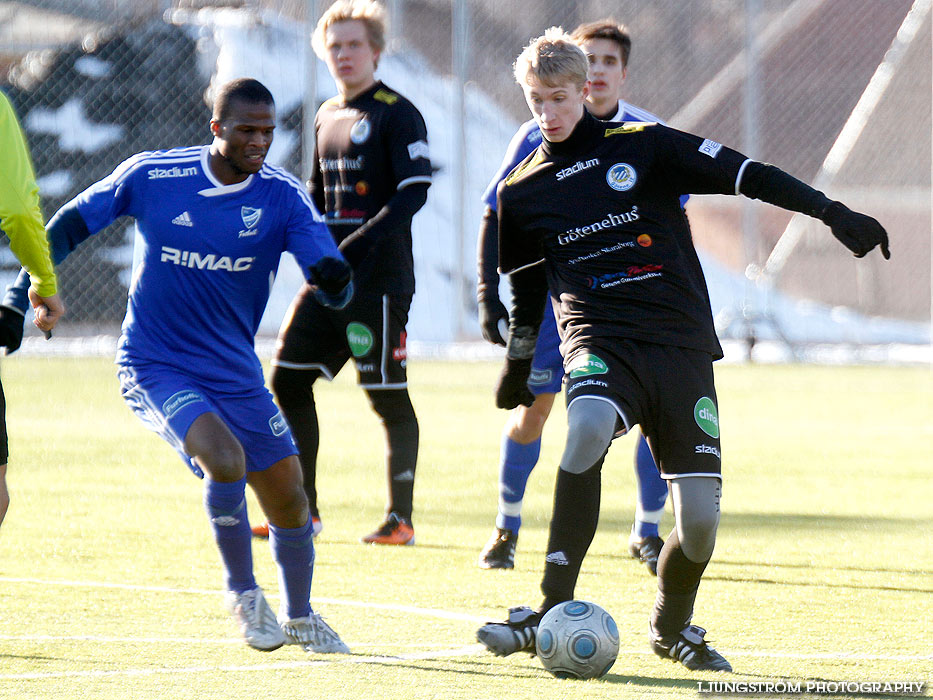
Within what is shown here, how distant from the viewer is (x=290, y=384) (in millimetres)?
6637

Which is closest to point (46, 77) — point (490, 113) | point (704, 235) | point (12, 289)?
point (490, 113)

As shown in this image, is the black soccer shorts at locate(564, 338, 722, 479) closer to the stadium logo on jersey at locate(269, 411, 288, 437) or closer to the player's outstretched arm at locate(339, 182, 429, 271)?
the stadium logo on jersey at locate(269, 411, 288, 437)

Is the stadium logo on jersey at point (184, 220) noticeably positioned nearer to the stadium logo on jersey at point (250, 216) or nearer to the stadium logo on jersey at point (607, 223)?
the stadium logo on jersey at point (250, 216)

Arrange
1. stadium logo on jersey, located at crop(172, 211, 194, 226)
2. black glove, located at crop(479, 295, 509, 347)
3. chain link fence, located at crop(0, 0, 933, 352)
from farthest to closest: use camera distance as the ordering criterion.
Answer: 1. chain link fence, located at crop(0, 0, 933, 352)
2. black glove, located at crop(479, 295, 509, 347)
3. stadium logo on jersey, located at crop(172, 211, 194, 226)

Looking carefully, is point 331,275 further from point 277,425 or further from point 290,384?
point 290,384

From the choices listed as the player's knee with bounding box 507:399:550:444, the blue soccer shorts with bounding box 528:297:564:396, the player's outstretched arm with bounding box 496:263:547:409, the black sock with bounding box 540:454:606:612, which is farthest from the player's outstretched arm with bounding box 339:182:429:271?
the black sock with bounding box 540:454:606:612

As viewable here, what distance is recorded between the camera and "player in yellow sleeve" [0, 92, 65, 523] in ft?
13.5

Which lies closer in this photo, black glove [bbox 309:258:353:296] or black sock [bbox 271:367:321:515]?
black glove [bbox 309:258:353:296]

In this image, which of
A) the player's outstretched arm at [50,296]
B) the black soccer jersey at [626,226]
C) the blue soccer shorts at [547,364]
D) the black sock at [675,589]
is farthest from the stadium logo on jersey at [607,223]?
the blue soccer shorts at [547,364]

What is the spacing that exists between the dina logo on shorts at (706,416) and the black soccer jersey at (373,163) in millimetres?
2392

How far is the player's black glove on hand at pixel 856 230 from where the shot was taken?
13.1 feet

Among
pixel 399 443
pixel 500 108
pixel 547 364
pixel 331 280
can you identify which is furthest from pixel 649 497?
pixel 500 108

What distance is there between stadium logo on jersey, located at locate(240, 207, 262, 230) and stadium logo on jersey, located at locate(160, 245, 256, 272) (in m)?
0.09

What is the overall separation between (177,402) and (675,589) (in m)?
1.50
